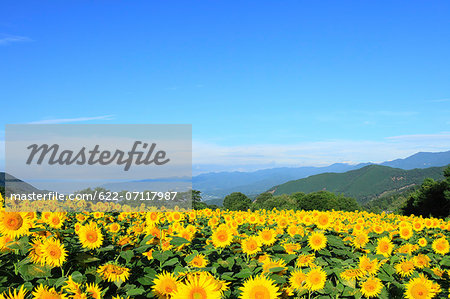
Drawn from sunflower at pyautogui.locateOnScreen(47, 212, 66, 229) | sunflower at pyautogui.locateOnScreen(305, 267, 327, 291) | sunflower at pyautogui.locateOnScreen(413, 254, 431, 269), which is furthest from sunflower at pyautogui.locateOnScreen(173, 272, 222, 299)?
sunflower at pyautogui.locateOnScreen(413, 254, 431, 269)

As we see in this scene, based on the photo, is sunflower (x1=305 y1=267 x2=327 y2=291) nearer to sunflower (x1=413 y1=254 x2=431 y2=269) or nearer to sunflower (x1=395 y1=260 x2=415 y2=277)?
sunflower (x1=395 y1=260 x2=415 y2=277)

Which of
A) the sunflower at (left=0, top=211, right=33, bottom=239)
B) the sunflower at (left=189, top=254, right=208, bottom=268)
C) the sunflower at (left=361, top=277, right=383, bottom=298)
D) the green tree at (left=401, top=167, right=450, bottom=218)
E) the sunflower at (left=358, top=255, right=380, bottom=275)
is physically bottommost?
the green tree at (left=401, top=167, right=450, bottom=218)

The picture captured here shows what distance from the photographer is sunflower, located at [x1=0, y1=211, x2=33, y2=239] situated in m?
3.14

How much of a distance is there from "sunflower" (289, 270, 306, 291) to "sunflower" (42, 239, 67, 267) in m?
2.22

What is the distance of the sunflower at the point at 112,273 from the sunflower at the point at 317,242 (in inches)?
127

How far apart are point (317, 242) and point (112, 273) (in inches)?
135

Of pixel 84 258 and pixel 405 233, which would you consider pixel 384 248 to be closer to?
pixel 405 233

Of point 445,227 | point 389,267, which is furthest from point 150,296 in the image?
point 445,227

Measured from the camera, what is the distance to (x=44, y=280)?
269 cm

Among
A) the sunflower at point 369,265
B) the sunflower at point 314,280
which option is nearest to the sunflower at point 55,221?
the sunflower at point 314,280

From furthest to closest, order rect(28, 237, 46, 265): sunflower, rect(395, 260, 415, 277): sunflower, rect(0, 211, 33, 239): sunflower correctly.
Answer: rect(395, 260, 415, 277): sunflower < rect(0, 211, 33, 239): sunflower < rect(28, 237, 46, 265): sunflower

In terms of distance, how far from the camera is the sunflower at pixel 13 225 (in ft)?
10.3

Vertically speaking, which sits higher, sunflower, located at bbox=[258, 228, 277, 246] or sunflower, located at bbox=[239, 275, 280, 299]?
sunflower, located at bbox=[239, 275, 280, 299]

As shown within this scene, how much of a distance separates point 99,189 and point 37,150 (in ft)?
14.2
